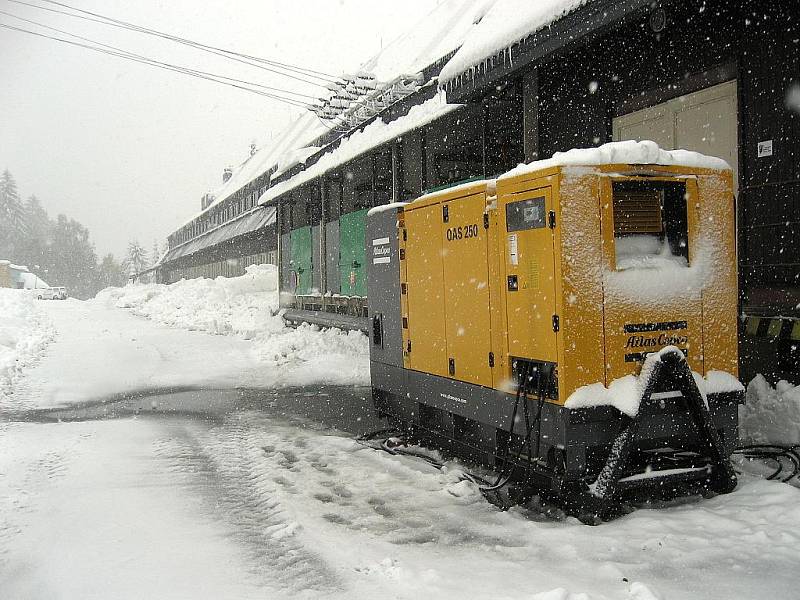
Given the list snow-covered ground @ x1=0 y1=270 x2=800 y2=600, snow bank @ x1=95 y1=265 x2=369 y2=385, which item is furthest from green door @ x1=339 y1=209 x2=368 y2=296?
snow-covered ground @ x1=0 y1=270 x2=800 y2=600

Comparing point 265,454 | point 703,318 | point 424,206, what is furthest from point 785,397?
point 265,454

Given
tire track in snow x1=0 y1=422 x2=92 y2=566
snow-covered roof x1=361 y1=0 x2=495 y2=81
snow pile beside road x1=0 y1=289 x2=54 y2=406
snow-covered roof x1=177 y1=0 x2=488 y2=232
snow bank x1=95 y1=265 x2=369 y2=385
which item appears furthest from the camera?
snow-covered roof x1=361 y1=0 x2=495 y2=81

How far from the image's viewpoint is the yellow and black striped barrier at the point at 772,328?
7.01 m

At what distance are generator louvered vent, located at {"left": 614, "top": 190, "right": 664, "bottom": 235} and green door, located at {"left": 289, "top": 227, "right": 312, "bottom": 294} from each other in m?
16.3

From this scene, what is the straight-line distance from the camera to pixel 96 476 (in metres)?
6.30

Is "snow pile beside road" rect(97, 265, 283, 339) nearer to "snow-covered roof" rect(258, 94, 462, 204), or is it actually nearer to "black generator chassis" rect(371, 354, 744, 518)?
"snow-covered roof" rect(258, 94, 462, 204)

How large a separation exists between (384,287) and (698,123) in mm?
4547

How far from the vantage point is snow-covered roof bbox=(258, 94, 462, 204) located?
12245 mm

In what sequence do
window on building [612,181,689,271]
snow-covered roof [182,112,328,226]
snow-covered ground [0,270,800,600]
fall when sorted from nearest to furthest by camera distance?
snow-covered ground [0,270,800,600], window on building [612,181,689,271], snow-covered roof [182,112,328,226]

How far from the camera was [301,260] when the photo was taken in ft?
71.9

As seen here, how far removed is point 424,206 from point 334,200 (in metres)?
12.3

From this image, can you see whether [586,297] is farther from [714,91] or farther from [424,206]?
[714,91]

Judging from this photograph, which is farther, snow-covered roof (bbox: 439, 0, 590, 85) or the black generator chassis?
snow-covered roof (bbox: 439, 0, 590, 85)

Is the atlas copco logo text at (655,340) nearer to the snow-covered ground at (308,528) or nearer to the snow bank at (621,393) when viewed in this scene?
the snow bank at (621,393)
